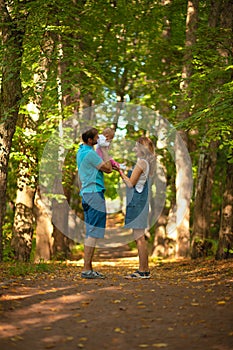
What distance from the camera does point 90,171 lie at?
9.45 metres

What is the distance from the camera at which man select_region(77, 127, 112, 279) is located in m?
9.35

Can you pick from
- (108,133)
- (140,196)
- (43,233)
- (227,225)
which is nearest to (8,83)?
(108,133)

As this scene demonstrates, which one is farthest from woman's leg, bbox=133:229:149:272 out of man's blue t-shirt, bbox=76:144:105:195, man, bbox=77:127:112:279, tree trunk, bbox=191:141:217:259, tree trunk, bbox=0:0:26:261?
tree trunk, bbox=191:141:217:259

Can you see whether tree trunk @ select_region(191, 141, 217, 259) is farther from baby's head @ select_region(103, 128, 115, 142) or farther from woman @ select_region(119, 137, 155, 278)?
Answer: baby's head @ select_region(103, 128, 115, 142)

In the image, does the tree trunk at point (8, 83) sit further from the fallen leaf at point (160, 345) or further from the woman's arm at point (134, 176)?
the fallen leaf at point (160, 345)

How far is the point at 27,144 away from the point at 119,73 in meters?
9.91

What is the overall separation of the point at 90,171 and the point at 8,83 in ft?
15.4

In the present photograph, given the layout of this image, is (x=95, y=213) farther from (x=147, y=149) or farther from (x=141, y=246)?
(x=147, y=149)

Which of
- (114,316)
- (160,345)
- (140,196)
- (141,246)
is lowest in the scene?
(160,345)

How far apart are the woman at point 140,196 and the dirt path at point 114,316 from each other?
1243 millimetres

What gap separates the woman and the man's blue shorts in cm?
49

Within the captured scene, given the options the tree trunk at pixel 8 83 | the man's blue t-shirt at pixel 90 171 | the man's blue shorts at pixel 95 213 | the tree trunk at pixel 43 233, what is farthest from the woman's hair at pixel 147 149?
the tree trunk at pixel 43 233

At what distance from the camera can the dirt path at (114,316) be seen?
18.0ft

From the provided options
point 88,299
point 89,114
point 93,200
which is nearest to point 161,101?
point 89,114
